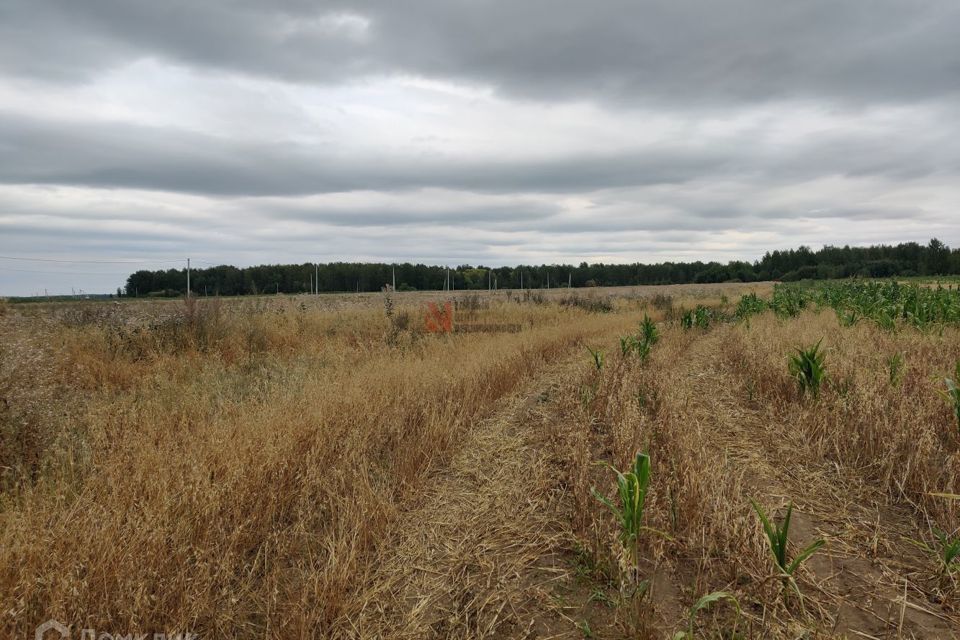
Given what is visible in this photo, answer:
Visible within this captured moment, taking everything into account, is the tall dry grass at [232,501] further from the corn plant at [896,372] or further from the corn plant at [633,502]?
the corn plant at [896,372]

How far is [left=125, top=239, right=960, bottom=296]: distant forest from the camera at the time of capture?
4878cm

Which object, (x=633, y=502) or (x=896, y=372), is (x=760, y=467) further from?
(x=896, y=372)

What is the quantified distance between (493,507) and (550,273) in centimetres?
7933

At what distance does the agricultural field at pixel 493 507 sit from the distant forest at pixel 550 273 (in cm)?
3131

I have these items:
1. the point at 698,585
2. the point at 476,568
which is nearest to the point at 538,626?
the point at 476,568

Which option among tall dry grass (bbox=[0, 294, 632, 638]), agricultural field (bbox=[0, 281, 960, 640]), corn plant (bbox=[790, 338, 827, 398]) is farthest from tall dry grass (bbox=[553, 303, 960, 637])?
tall dry grass (bbox=[0, 294, 632, 638])

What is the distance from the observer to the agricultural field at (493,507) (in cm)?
244

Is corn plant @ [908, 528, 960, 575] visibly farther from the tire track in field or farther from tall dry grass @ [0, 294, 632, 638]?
tall dry grass @ [0, 294, 632, 638]

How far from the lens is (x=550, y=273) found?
81.6 m

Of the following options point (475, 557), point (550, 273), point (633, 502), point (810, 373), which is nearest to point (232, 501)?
point (475, 557)

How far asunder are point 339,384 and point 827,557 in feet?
16.5

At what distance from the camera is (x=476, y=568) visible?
300 cm

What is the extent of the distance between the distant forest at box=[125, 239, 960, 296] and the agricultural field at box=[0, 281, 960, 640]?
31312 mm

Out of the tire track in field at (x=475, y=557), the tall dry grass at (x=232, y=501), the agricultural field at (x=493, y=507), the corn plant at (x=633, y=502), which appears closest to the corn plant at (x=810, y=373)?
the agricultural field at (x=493, y=507)
